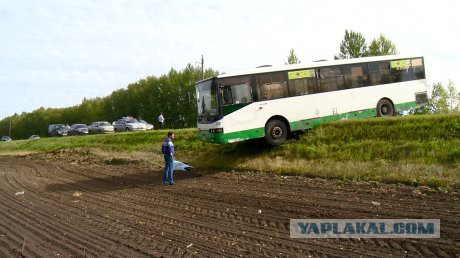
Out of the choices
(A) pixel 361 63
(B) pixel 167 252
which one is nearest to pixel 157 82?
(A) pixel 361 63

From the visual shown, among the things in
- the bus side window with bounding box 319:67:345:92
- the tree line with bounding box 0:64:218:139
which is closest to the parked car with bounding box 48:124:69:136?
the tree line with bounding box 0:64:218:139

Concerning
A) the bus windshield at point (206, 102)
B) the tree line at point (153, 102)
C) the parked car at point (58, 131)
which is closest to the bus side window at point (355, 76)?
the bus windshield at point (206, 102)

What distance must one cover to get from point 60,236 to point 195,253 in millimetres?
3225

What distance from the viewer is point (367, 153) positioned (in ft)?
45.1

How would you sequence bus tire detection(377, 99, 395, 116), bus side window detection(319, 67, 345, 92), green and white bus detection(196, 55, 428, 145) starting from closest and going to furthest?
1. green and white bus detection(196, 55, 428, 145)
2. bus side window detection(319, 67, 345, 92)
3. bus tire detection(377, 99, 395, 116)

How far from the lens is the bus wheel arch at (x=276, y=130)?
51.7ft

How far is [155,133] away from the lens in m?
27.8

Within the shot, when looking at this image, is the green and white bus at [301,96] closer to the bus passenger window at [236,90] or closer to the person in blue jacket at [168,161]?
the bus passenger window at [236,90]

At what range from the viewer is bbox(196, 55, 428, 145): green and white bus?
49.6 ft

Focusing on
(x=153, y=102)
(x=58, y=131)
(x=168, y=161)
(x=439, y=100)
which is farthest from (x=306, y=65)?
(x=153, y=102)

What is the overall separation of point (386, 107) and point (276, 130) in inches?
226

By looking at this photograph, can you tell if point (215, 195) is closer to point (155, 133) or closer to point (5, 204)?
point (5, 204)

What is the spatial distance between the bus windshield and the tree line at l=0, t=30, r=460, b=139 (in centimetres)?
2459

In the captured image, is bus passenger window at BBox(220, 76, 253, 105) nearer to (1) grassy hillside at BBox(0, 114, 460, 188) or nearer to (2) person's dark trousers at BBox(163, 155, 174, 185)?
(1) grassy hillside at BBox(0, 114, 460, 188)
